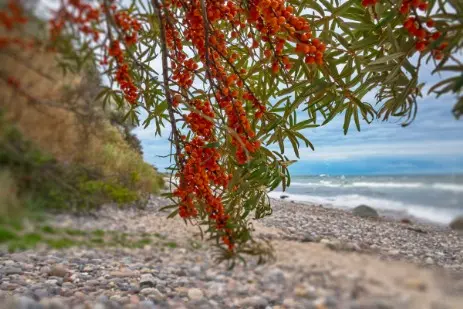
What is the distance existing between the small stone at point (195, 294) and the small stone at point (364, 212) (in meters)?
1.43

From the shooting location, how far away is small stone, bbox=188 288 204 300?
57.1 inches

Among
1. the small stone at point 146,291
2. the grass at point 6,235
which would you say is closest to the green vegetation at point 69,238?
the grass at point 6,235

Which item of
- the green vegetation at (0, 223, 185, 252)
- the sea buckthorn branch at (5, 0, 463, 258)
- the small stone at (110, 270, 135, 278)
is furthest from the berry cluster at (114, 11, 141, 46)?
the small stone at (110, 270, 135, 278)

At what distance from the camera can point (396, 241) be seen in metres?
2.63

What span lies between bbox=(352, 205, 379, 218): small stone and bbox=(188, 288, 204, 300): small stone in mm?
1433

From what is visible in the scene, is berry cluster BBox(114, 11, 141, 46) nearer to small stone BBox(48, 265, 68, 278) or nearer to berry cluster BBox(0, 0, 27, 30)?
berry cluster BBox(0, 0, 27, 30)

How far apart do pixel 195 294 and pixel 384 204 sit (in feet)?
2.15

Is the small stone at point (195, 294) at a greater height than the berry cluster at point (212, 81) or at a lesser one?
lesser

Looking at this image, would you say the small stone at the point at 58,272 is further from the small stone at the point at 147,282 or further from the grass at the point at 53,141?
the grass at the point at 53,141

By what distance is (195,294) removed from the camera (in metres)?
1.53

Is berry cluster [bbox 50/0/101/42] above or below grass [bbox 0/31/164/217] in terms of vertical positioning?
above

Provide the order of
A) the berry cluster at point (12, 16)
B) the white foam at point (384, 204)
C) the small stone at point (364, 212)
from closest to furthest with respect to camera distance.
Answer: the berry cluster at point (12, 16) → the white foam at point (384, 204) → the small stone at point (364, 212)

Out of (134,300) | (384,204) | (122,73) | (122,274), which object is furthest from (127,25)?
(122,274)

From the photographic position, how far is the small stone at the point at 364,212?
2.76 metres
